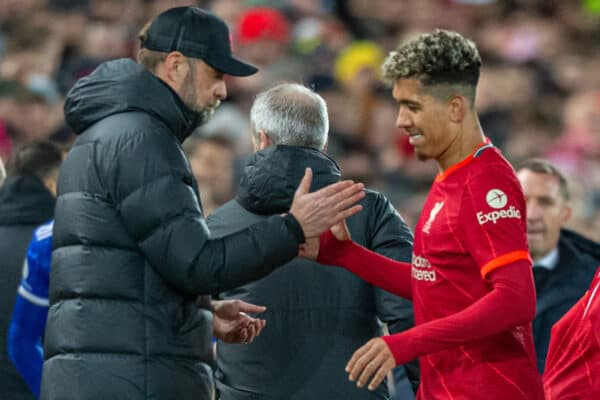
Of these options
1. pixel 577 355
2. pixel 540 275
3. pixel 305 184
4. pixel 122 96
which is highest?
pixel 122 96

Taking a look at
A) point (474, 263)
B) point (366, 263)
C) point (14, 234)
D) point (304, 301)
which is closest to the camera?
point (474, 263)

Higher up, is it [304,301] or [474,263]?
[474,263]

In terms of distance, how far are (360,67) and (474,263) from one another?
709 centimetres

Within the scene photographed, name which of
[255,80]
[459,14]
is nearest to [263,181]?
[255,80]

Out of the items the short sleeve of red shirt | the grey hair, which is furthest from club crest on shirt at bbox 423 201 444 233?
the grey hair

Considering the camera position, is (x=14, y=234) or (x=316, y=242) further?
(x=14, y=234)

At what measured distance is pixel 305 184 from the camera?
3787 millimetres

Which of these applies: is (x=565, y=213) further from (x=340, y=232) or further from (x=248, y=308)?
(x=248, y=308)

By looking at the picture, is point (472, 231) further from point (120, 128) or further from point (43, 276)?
point (43, 276)

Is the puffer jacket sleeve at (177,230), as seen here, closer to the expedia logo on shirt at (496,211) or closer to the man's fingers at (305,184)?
the man's fingers at (305,184)

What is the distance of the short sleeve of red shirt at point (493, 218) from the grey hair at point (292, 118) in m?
0.73

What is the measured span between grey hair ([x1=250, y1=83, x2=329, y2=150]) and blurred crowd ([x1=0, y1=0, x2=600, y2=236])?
176 inches

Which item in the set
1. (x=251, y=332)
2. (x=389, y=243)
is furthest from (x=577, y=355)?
(x=251, y=332)

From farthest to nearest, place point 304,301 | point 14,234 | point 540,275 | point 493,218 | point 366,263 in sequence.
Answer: point 540,275 → point 14,234 → point 304,301 → point 366,263 → point 493,218
